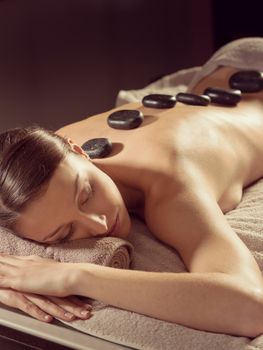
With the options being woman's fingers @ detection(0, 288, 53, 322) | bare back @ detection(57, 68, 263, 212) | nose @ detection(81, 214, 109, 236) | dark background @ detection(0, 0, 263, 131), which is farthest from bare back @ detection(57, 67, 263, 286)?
dark background @ detection(0, 0, 263, 131)

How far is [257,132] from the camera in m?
1.40

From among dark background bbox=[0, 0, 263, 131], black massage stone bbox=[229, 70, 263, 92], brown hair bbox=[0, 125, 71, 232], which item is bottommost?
dark background bbox=[0, 0, 263, 131]

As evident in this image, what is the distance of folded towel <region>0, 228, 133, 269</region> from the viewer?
3.27 feet

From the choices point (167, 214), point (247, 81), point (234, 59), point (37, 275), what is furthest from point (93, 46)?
point (37, 275)

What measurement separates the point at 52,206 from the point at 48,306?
0.15 meters

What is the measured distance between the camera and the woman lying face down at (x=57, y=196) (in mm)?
982

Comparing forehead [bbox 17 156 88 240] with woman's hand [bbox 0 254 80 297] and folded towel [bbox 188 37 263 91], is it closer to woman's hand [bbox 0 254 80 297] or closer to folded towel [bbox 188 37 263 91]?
woman's hand [bbox 0 254 80 297]

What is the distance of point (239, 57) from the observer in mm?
1672

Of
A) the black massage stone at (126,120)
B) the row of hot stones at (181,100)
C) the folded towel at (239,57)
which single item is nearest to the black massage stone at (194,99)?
the row of hot stones at (181,100)

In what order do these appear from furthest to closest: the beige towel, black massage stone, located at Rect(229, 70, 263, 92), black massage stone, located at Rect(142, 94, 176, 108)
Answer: black massage stone, located at Rect(229, 70, 263, 92)
black massage stone, located at Rect(142, 94, 176, 108)
the beige towel

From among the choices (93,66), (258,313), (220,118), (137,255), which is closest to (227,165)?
(220,118)

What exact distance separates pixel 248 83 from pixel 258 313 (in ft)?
2.60

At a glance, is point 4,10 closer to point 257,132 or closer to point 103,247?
point 257,132

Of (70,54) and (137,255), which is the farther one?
(70,54)
